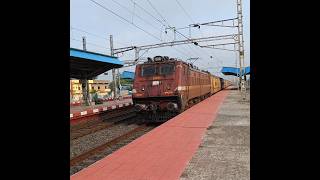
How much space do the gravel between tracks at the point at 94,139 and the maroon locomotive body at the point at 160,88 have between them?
4.35ft

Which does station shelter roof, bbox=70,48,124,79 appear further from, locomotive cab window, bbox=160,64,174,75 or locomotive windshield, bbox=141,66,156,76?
locomotive cab window, bbox=160,64,174,75

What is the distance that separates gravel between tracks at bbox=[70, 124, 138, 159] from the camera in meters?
10.1

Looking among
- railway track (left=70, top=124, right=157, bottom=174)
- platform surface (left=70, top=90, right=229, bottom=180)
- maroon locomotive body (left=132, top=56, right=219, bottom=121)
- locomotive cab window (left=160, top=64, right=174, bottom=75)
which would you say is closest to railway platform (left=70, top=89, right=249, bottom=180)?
platform surface (left=70, top=90, right=229, bottom=180)

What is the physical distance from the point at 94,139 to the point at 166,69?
5.05 metres

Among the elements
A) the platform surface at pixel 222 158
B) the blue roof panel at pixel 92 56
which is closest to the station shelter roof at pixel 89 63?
the blue roof panel at pixel 92 56

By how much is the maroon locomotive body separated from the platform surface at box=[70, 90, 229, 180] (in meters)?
3.86

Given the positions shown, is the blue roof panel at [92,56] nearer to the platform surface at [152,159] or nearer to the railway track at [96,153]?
the railway track at [96,153]
